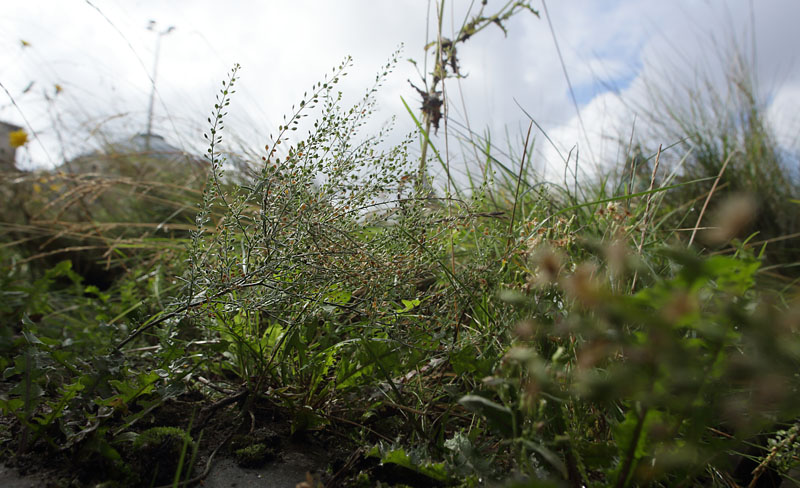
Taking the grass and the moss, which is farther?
the moss

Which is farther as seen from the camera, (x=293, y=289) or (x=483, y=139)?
(x=483, y=139)

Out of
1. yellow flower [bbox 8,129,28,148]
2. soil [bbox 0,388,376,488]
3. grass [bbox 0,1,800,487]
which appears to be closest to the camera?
grass [bbox 0,1,800,487]

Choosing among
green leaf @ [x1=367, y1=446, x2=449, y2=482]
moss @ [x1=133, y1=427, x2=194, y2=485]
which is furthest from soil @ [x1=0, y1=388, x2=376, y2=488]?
green leaf @ [x1=367, y1=446, x2=449, y2=482]

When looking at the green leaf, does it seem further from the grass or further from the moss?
the moss

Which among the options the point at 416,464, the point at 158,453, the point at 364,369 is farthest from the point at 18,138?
the point at 416,464

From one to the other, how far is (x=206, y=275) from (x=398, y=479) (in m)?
0.62

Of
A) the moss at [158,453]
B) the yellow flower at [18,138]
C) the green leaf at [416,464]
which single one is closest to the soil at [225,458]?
the moss at [158,453]

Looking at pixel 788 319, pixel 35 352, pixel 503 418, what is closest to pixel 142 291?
pixel 35 352

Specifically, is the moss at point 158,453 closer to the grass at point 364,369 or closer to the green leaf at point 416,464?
the grass at point 364,369

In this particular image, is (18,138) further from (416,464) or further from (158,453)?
(416,464)

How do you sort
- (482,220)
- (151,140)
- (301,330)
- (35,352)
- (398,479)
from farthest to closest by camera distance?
1. (151,140)
2. (482,220)
3. (301,330)
4. (35,352)
5. (398,479)

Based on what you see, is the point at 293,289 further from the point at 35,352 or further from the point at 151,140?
the point at 151,140

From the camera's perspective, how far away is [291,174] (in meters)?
1.16

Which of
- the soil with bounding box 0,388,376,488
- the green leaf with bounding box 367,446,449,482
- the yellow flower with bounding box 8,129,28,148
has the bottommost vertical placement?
the soil with bounding box 0,388,376,488
